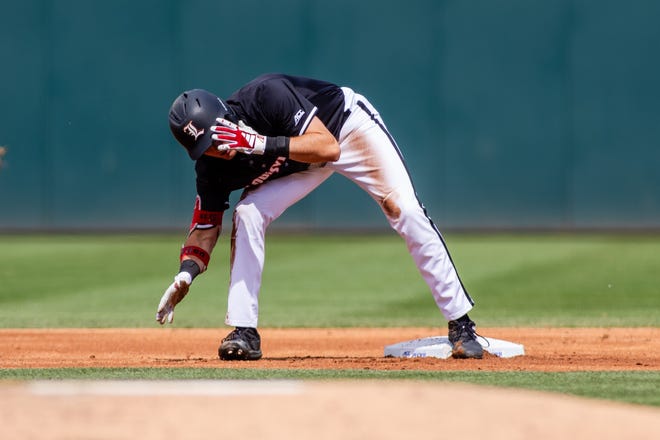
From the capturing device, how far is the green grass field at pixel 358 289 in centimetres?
587

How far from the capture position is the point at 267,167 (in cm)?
653

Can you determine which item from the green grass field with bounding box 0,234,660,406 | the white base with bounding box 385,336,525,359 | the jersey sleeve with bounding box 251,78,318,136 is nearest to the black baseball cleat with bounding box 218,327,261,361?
the green grass field with bounding box 0,234,660,406

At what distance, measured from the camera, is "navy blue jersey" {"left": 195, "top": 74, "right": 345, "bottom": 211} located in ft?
20.9

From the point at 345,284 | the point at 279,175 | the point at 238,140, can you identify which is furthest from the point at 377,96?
the point at 238,140

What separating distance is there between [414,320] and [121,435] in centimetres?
609

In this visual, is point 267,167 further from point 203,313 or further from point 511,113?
point 511,113

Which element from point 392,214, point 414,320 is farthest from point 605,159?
point 392,214

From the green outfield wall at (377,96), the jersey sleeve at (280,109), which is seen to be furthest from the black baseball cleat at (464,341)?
the green outfield wall at (377,96)

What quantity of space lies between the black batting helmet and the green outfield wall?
46.0 ft

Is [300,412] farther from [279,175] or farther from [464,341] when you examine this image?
[279,175]

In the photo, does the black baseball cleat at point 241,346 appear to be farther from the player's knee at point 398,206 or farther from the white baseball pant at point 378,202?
the player's knee at point 398,206

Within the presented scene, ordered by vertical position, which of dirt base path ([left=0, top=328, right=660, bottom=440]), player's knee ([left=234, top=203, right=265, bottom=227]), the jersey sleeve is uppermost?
the jersey sleeve

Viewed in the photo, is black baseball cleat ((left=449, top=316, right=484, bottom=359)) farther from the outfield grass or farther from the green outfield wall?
the green outfield wall

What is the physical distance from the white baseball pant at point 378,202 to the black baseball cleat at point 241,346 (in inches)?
1.9
